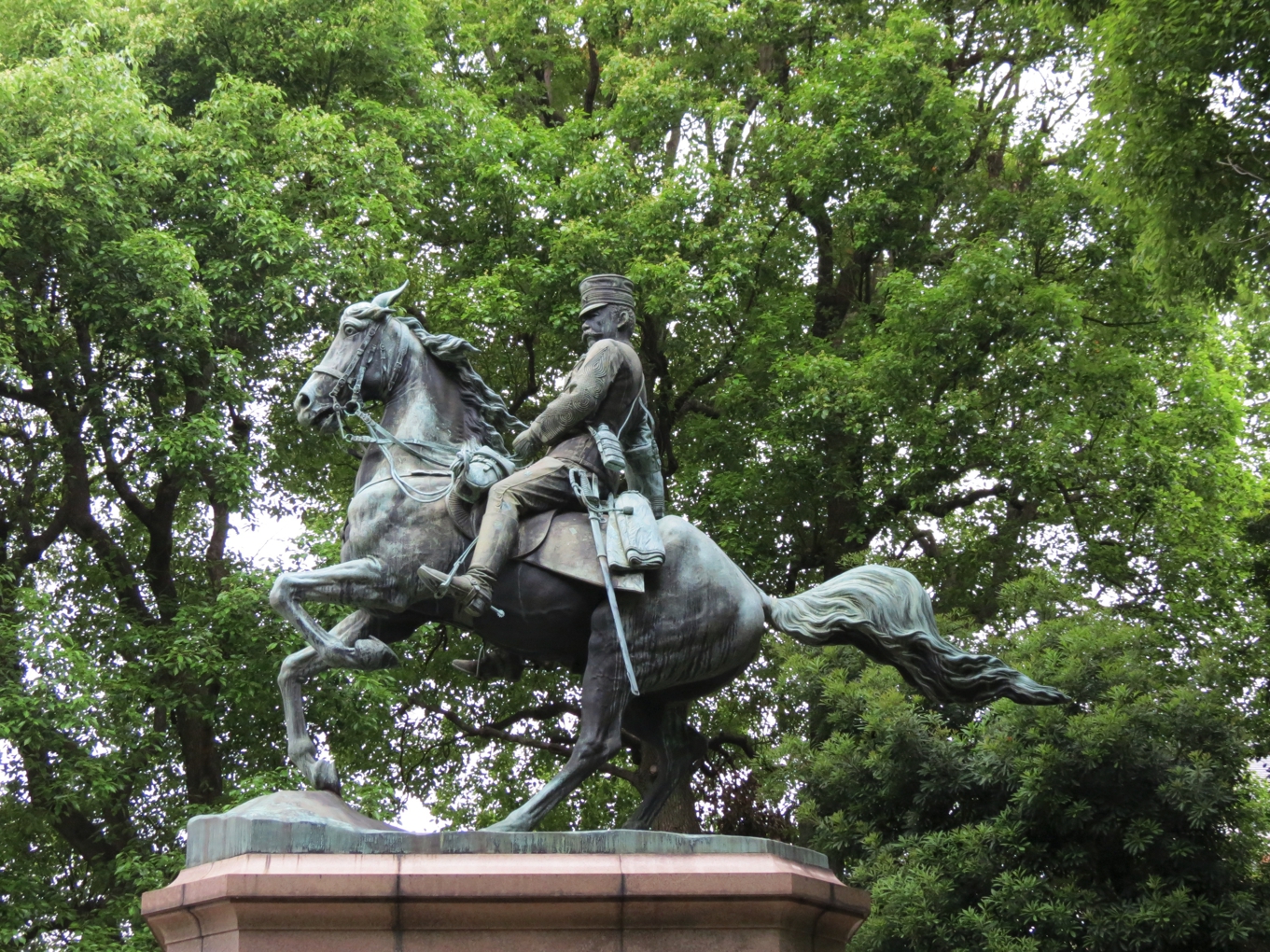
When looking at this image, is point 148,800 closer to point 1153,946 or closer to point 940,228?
point 1153,946

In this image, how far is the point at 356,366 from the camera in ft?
28.4

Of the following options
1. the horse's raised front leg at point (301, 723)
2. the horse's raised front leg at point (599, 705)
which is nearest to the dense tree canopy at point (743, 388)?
the horse's raised front leg at point (599, 705)

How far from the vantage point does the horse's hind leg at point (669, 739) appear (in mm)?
8438

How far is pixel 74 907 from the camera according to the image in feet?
50.8

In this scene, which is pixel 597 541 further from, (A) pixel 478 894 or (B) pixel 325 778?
(A) pixel 478 894

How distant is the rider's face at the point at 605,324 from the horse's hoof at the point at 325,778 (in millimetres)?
2693

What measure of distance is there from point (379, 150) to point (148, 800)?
7.33 m

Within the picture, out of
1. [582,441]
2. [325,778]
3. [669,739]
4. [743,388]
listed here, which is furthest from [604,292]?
[743,388]

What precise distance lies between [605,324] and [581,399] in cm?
55

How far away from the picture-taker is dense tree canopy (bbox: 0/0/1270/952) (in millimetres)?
12852

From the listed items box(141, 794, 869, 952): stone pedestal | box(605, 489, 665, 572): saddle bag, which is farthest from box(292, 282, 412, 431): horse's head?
box(141, 794, 869, 952): stone pedestal

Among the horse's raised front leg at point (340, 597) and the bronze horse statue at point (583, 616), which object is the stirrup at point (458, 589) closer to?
the bronze horse statue at point (583, 616)

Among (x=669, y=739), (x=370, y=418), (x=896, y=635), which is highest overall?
(x=370, y=418)

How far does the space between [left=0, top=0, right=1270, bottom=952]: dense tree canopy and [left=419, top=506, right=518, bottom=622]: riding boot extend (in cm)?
623
